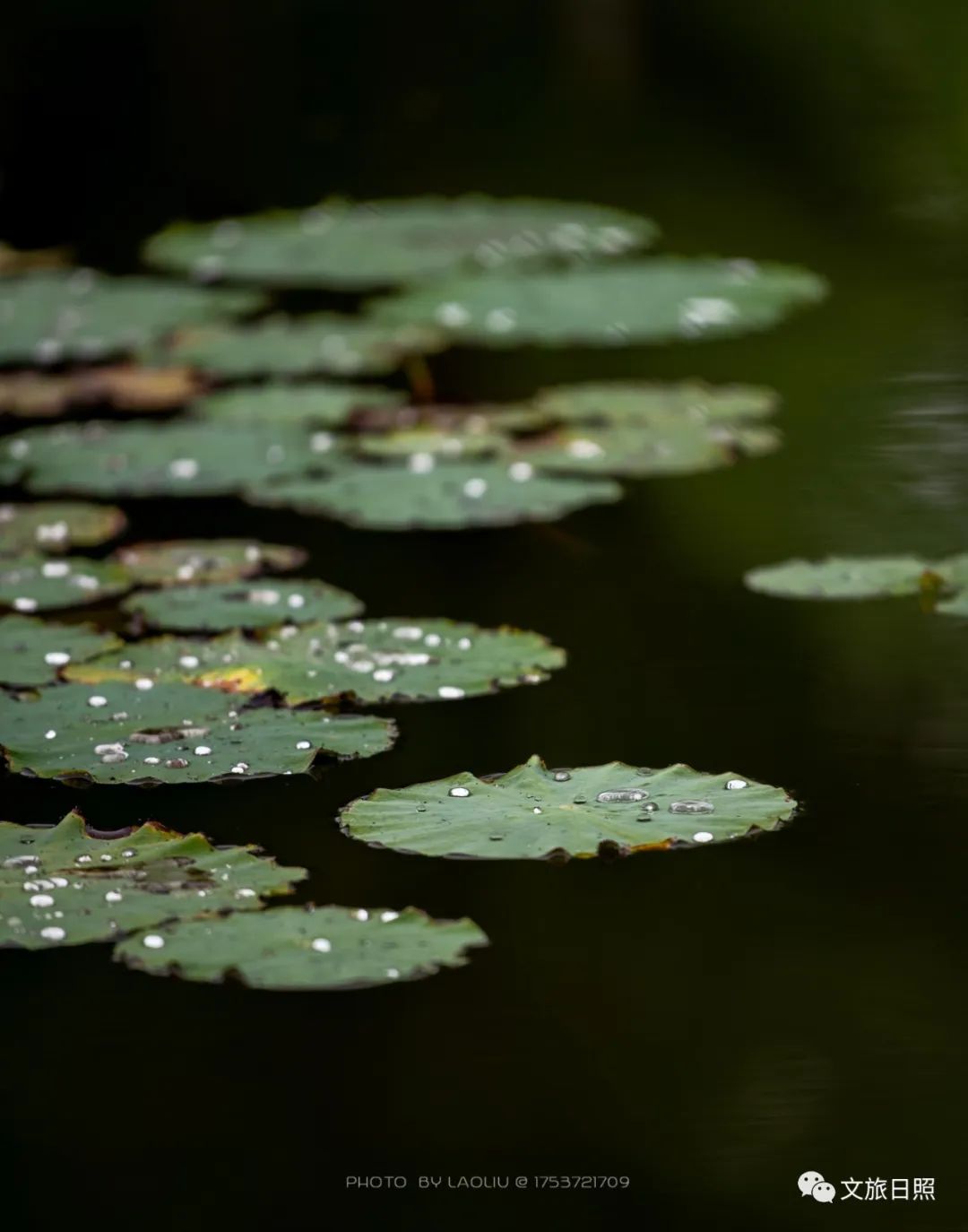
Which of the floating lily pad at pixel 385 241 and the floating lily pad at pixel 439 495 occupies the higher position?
the floating lily pad at pixel 385 241

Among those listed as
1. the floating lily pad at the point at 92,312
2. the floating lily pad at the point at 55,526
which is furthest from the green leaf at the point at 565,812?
the floating lily pad at the point at 92,312

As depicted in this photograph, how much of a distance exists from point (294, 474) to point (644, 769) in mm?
1472

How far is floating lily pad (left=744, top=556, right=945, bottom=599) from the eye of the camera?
2.68 metres

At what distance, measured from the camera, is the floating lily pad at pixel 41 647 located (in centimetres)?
241

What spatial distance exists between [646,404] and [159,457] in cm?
92

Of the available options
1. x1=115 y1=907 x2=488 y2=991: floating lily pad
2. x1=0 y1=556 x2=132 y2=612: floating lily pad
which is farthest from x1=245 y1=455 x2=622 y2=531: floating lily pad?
x1=115 y1=907 x2=488 y2=991: floating lily pad

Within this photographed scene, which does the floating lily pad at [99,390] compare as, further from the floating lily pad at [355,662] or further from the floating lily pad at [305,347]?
the floating lily pad at [355,662]

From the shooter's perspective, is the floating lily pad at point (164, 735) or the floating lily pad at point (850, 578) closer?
the floating lily pad at point (164, 735)

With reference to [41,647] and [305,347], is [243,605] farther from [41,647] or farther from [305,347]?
[305,347]

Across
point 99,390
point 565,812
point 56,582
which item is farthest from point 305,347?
point 565,812

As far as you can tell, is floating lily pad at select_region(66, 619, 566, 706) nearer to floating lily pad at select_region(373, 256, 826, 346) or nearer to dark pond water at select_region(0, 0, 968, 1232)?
dark pond water at select_region(0, 0, 968, 1232)

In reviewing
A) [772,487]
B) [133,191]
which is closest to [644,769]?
[772,487]

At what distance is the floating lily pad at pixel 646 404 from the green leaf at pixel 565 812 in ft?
5.27

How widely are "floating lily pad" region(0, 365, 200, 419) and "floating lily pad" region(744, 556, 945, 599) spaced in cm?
164
